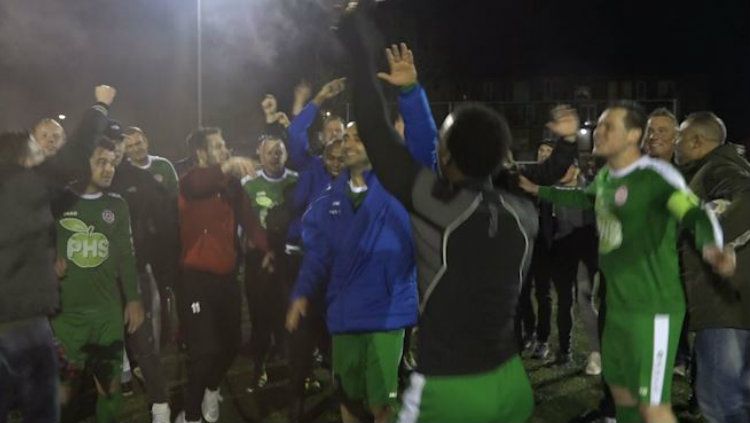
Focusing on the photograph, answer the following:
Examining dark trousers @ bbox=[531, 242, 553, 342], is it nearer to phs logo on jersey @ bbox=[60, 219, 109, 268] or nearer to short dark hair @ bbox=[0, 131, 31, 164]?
phs logo on jersey @ bbox=[60, 219, 109, 268]

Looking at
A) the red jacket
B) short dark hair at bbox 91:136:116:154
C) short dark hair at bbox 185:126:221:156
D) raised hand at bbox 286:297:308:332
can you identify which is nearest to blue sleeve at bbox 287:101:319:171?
short dark hair at bbox 185:126:221:156

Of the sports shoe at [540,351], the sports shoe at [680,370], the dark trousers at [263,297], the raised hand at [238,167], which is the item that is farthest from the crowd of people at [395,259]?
the sports shoe at [540,351]

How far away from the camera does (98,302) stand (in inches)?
203

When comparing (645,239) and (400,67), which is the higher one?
(400,67)

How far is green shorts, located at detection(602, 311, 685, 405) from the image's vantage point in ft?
15.0

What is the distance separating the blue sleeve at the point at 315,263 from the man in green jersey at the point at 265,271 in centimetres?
239

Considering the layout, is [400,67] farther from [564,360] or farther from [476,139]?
[564,360]

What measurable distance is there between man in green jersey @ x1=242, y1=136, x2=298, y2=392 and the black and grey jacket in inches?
184

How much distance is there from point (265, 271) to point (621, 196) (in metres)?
3.65

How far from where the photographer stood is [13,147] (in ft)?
15.5

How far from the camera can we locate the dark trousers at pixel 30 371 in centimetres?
443

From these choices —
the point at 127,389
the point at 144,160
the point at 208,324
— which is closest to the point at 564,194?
the point at 208,324

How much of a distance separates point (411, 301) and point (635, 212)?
54.7 inches

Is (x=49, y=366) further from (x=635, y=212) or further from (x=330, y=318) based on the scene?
(x=635, y=212)
